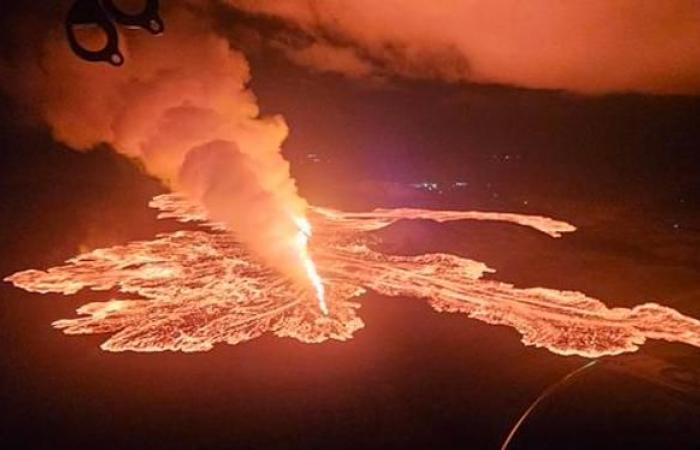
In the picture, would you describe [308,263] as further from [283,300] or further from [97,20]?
[97,20]

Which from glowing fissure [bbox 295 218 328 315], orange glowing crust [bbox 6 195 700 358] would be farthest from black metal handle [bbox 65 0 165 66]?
glowing fissure [bbox 295 218 328 315]

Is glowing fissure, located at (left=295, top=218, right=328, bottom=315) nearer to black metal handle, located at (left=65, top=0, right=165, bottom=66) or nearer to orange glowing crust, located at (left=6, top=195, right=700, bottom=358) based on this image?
orange glowing crust, located at (left=6, top=195, right=700, bottom=358)

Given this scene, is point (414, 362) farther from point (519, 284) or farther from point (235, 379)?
point (519, 284)

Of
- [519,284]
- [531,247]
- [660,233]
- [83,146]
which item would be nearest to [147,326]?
[519,284]

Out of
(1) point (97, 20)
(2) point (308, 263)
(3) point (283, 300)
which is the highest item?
(1) point (97, 20)

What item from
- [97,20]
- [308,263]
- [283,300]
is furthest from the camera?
[308,263]

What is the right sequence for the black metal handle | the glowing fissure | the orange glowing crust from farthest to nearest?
the glowing fissure, the orange glowing crust, the black metal handle

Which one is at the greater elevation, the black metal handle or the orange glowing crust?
the black metal handle

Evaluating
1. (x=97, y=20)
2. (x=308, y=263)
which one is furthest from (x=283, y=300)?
(x=97, y=20)

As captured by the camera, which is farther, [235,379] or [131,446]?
[235,379]
